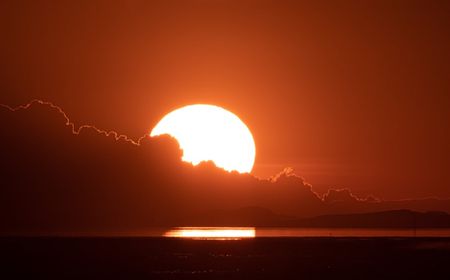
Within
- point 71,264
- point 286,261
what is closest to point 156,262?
point 71,264

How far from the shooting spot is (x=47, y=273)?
64.6 m

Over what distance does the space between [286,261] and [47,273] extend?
27.7 metres

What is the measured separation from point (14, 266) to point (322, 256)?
37688mm

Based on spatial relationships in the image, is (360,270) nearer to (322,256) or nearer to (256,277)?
(256,277)

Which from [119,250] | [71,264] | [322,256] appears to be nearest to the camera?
[71,264]

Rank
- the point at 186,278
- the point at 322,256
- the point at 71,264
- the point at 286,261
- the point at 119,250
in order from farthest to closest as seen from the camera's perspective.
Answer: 1. the point at 119,250
2. the point at 322,256
3. the point at 286,261
4. the point at 71,264
5. the point at 186,278

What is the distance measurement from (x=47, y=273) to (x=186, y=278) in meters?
11.8

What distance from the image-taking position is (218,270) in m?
70.4

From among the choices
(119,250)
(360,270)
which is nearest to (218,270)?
(360,270)

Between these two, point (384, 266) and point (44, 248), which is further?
point (44, 248)

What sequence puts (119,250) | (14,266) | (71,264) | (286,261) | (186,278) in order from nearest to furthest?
(186,278), (14,266), (71,264), (286,261), (119,250)

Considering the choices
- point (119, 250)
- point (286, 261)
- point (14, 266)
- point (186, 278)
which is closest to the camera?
point (186, 278)

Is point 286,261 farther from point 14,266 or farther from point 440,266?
point 14,266

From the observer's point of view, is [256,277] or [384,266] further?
[384,266]
